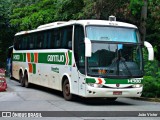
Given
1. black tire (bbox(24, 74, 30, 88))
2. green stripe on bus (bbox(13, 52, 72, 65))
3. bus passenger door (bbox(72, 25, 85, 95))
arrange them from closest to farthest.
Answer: bus passenger door (bbox(72, 25, 85, 95))
green stripe on bus (bbox(13, 52, 72, 65))
black tire (bbox(24, 74, 30, 88))

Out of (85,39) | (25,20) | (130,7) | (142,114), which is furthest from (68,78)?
(25,20)

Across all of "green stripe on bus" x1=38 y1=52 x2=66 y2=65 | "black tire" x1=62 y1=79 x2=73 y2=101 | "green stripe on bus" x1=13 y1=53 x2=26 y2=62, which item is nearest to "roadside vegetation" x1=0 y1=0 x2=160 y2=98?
"black tire" x1=62 y1=79 x2=73 y2=101

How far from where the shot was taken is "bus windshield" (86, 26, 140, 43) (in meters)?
16.4

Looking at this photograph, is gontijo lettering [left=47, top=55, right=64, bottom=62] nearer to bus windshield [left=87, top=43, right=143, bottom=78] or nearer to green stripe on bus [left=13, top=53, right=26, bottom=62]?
bus windshield [left=87, top=43, right=143, bottom=78]

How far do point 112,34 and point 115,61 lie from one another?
3.76 feet

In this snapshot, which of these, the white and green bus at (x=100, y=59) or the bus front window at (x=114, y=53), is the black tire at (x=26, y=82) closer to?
the white and green bus at (x=100, y=59)

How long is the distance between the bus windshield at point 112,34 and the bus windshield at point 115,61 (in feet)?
0.90

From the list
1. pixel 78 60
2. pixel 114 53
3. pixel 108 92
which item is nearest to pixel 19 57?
pixel 78 60

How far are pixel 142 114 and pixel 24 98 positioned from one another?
6.41 m

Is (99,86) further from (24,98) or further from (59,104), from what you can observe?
(24,98)

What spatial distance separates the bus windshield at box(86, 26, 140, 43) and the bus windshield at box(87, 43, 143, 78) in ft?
0.90

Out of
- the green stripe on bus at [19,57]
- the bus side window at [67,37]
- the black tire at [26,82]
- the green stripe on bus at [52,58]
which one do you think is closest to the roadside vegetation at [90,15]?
the green stripe on bus at [52,58]

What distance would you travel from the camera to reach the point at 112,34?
1664cm

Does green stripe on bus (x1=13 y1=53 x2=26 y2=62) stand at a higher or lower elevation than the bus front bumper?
higher
